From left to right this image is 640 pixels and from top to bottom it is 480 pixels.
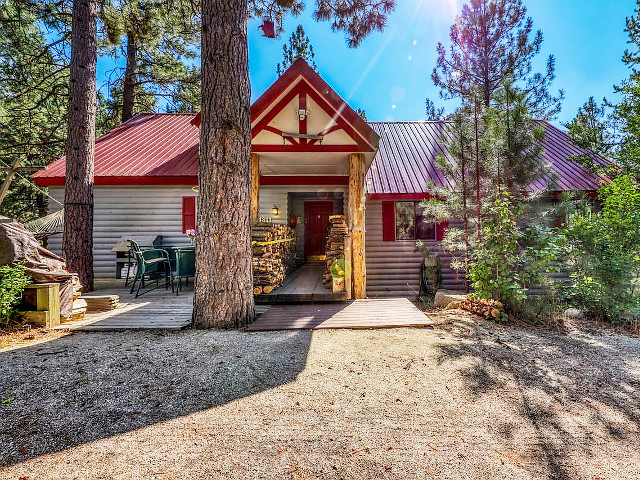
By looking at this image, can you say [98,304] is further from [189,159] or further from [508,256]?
[508,256]

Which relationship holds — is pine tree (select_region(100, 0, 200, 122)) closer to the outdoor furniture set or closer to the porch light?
the porch light

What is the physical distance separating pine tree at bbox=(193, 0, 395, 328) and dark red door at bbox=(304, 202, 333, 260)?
23.9ft

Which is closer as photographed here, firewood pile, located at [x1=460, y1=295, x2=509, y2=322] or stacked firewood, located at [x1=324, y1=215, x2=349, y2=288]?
firewood pile, located at [x1=460, y1=295, x2=509, y2=322]

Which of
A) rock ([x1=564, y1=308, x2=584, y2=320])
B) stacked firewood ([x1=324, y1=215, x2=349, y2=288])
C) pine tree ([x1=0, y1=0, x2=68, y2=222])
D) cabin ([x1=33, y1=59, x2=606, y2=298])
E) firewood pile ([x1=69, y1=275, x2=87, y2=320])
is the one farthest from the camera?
pine tree ([x1=0, y1=0, x2=68, y2=222])

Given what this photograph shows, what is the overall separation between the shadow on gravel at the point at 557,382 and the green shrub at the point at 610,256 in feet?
4.23

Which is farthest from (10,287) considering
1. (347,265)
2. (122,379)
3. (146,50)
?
(146,50)

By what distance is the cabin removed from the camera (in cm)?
562

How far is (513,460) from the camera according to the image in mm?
1528

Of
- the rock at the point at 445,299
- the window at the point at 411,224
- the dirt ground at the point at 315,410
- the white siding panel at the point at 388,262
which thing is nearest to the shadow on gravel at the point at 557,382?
the dirt ground at the point at 315,410

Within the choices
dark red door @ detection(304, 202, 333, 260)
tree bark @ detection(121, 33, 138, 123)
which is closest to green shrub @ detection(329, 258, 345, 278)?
dark red door @ detection(304, 202, 333, 260)

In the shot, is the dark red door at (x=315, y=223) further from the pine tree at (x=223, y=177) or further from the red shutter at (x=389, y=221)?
the pine tree at (x=223, y=177)

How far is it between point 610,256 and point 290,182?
23.5 feet

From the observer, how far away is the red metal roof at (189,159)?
801 centimetres

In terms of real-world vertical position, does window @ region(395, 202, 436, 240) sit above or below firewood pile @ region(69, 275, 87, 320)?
above
